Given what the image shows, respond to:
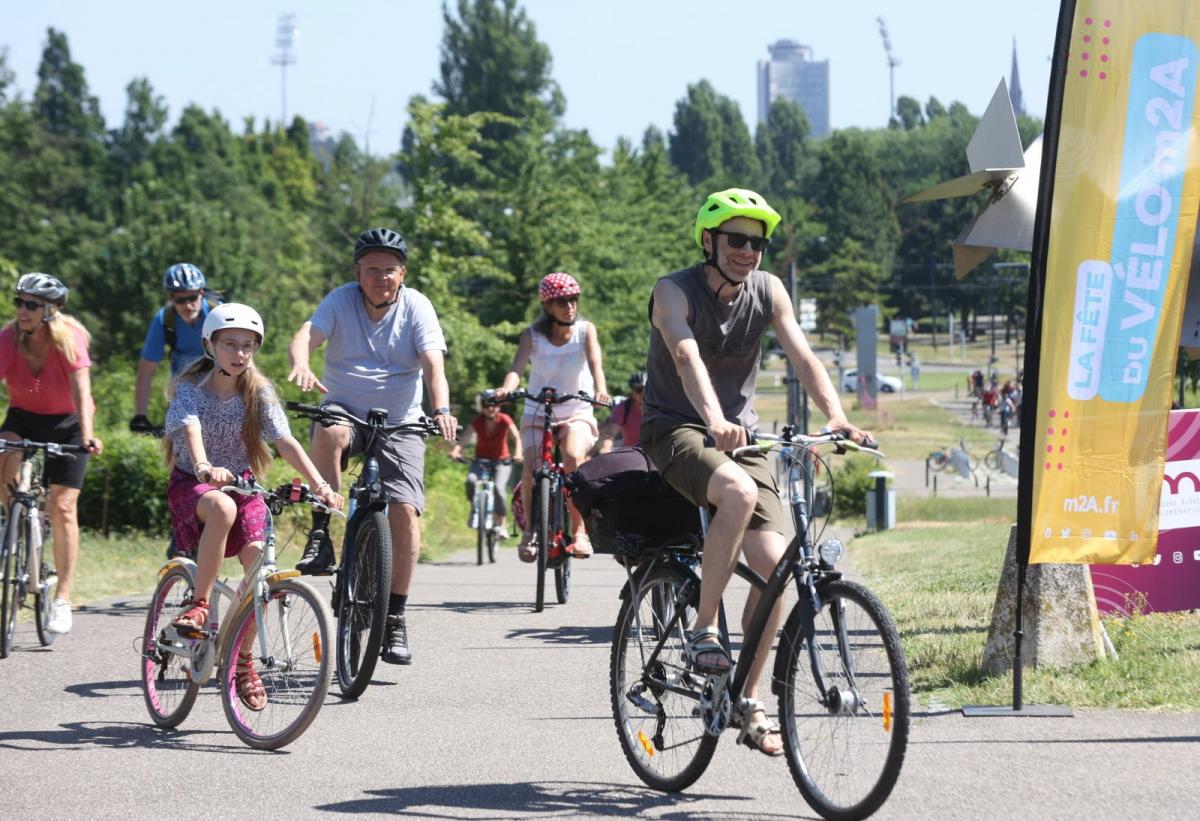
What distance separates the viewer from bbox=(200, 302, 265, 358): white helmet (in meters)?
6.47

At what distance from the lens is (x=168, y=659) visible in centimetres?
658

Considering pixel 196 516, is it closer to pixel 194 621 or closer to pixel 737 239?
pixel 194 621

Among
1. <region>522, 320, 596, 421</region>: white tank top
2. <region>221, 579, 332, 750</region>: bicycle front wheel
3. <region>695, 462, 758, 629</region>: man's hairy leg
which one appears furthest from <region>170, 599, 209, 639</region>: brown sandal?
<region>522, 320, 596, 421</region>: white tank top

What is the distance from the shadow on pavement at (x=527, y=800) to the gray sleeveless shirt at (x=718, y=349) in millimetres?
1205

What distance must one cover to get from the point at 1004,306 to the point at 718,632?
9920 cm

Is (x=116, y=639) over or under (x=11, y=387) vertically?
under

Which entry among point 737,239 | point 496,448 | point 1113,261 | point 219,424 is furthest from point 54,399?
point 496,448

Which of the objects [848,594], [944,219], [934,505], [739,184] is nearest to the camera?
[848,594]

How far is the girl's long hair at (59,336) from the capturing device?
28.6 feet

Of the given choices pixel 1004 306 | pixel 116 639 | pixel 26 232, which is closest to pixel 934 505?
pixel 116 639

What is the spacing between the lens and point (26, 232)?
67.5 metres

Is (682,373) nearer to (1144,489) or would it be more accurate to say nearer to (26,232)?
(1144,489)

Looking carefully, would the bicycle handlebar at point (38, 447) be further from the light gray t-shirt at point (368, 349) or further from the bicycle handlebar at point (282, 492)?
the bicycle handlebar at point (282, 492)

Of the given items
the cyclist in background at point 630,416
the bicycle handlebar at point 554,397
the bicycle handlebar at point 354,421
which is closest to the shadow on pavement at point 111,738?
the bicycle handlebar at point 354,421
